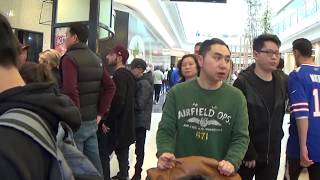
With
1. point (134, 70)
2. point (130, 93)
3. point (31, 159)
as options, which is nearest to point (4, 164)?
point (31, 159)

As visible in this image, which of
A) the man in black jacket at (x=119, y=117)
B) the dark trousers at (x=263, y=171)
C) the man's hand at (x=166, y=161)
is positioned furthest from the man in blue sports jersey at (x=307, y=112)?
the man in black jacket at (x=119, y=117)

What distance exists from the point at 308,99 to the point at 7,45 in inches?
112

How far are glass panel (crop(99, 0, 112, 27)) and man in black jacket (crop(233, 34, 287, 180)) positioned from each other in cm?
271

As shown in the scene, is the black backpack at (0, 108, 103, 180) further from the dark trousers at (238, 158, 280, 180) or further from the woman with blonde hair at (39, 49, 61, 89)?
the woman with blonde hair at (39, 49, 61, 89)

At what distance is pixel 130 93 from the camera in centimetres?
487

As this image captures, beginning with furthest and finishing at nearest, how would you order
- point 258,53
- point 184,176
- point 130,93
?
point 130,93 → point 258,53 → point 184,176

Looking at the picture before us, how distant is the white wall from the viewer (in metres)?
8.38

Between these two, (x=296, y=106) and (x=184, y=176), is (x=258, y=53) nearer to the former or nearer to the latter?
(x=296, y=106)

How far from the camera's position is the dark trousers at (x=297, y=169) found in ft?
11.5

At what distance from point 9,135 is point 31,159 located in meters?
0.07

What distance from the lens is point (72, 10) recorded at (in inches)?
208

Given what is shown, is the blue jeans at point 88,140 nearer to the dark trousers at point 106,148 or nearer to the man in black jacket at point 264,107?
the dark trousers at point 106,148

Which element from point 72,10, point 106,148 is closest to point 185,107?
point 106,148

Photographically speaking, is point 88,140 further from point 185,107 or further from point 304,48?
point 304,48
